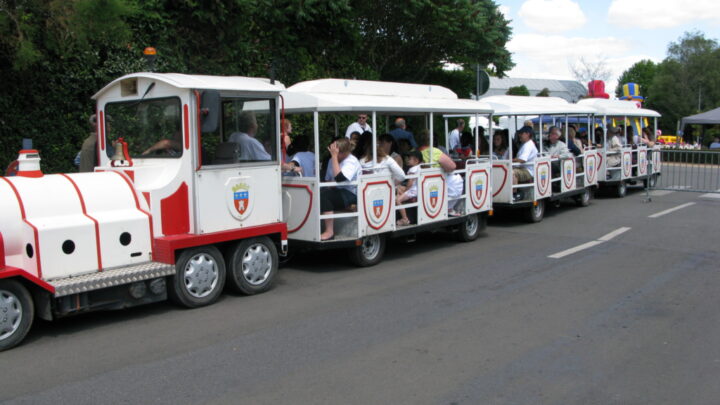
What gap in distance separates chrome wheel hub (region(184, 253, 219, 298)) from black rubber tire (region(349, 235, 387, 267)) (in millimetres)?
2462

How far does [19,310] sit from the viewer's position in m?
5.64

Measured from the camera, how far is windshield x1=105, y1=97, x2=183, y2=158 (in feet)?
22.8

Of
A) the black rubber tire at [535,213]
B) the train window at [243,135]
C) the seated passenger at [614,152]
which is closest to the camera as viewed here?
the train window at [243,135]

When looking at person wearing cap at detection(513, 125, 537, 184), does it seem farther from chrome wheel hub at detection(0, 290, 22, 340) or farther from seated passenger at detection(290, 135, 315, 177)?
chrome wheel hub at detection(0, 290, 22, 340)

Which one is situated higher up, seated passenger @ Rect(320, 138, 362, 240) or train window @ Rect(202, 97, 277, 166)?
train window @ Rect(202, 97, 277, 166)

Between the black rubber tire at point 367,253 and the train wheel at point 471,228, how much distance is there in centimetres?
210

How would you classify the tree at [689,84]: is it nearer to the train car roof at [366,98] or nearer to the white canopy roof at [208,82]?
the train car roof at [366,98]

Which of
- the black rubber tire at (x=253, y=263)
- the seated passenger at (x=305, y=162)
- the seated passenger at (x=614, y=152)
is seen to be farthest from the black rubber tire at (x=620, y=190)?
the black rubber tire at (x=253, y=263)

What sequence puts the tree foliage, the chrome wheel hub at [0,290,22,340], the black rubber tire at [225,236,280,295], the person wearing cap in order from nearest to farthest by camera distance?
the chrome wheel hub at [0,290,22,340] → the black rubber tire at [225,236,280,295] → the tree foliage → the person wearing cap

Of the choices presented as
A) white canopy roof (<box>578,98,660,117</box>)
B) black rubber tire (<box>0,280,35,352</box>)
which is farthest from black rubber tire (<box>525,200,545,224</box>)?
black rubber tire (<box>0,280,35,352</box>)

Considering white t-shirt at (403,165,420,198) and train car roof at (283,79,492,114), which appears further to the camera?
white t-shirt at (403,165,420,198)

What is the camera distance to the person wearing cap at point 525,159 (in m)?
13.0

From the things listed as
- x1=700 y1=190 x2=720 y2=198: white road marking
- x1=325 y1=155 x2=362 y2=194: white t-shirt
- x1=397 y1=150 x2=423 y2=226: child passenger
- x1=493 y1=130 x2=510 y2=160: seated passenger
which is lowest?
x1=700 y1=190 x2=720 y2=198: white road marking

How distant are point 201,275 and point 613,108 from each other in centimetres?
1419
